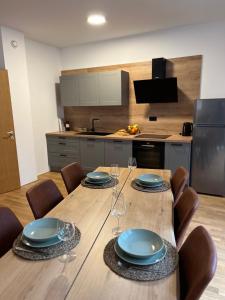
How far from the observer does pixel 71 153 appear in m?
4.45

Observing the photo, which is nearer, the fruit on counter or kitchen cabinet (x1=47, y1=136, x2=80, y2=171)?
the fruit on counter

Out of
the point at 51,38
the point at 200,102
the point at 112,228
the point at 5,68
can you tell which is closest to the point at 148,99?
the point at 200,102

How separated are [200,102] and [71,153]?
253 centimetres

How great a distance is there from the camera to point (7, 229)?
4.44ft

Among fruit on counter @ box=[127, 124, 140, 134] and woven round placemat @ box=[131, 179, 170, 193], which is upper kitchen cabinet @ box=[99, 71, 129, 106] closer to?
fruit on counter @ box=[127, 124, 140, 134]

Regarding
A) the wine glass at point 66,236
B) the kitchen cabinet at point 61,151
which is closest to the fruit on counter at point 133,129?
the kitchen cabinet at point 61,151

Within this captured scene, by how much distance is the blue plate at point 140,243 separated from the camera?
103 cm

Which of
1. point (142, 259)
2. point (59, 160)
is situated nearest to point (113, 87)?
point (59, 160)

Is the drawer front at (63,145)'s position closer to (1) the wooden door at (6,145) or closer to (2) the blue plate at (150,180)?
(1) the wooden door at (6,145)

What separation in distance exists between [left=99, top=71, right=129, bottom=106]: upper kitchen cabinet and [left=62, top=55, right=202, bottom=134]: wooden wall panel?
0.60 ft

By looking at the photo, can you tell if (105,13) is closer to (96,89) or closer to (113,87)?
(113,87)

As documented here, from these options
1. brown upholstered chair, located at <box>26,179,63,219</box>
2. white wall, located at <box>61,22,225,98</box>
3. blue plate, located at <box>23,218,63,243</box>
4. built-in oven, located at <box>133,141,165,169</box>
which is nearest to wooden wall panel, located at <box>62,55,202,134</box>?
white wall, located at <box>61,22,225,98</box>

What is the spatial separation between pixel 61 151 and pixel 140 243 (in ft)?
12.0

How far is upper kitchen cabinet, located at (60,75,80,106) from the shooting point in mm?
4422
